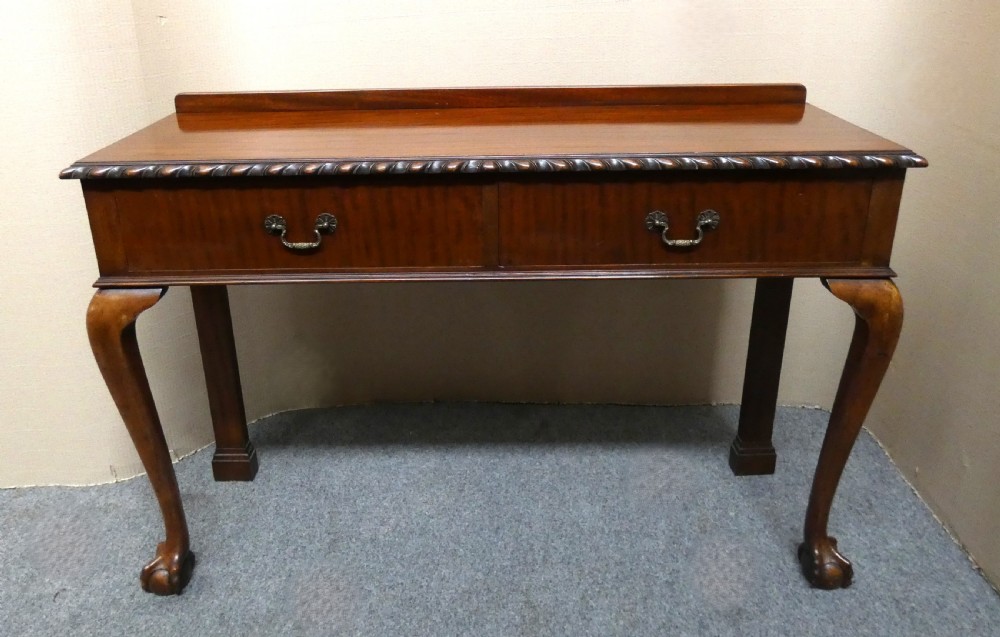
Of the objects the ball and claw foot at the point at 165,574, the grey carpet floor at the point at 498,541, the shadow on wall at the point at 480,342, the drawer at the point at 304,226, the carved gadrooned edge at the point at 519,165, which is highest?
the carved gadrooned edge at the point at 519,165

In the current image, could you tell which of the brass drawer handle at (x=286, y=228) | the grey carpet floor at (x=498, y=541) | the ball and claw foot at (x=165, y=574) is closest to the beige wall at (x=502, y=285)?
the grey carpet floor at (x=498, y=541)

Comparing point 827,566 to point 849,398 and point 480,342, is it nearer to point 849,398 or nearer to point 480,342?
point 849,398

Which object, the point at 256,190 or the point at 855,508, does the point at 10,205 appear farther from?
the point at 855,508

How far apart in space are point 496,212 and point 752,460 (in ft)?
3.17

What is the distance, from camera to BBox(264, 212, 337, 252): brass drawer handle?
47.6 inches

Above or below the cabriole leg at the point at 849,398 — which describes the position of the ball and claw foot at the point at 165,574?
below

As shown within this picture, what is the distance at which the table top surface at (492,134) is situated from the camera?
45.5 inches

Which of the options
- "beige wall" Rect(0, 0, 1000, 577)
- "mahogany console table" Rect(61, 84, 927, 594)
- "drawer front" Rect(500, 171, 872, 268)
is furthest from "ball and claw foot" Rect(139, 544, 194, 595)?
"drawer front" Rect(500, 171, 872, 268)

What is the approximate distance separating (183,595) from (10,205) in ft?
2.73

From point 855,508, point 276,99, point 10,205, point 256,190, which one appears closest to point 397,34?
point 276,99

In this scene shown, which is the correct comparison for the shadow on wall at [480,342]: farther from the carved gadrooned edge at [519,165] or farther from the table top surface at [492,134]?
the carved gadrooned edge at [519,165]

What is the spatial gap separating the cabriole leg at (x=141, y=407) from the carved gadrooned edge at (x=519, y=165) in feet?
0.69

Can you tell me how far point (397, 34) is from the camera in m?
1.70

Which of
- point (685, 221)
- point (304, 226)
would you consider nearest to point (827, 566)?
point (685, 221)
